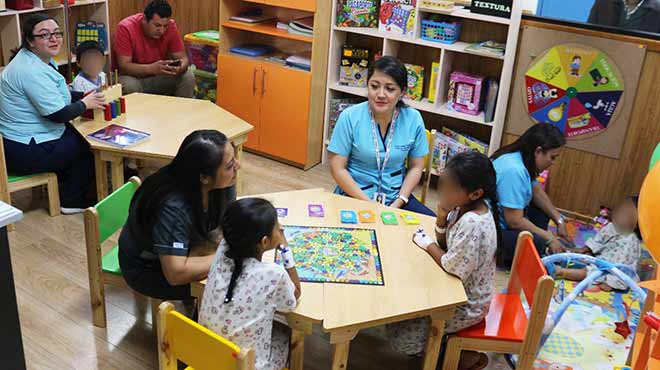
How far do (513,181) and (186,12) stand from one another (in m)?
3.68

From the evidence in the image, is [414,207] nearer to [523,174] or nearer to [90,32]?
[523,174]

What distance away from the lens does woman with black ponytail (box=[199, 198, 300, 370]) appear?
197 centimetres

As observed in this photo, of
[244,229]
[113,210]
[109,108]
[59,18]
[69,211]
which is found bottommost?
[69,211]

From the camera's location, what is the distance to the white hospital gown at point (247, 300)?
200 cm

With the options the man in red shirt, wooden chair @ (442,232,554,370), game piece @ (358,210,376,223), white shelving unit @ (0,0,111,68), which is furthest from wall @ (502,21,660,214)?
white shelving unit @ (0,0,111,68)

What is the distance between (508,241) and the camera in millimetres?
3562

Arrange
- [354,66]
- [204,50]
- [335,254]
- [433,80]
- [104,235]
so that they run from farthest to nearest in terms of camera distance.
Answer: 1. [204,50]
2. [354,66]
3. [433,80]
4. [104,235]
5. [335,254]

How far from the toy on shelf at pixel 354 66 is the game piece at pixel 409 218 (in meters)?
2.06

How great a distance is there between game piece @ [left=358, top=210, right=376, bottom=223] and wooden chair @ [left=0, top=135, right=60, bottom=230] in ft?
6.50

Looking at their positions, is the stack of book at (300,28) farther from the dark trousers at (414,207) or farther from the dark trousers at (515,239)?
the dark trousers at (515,239)

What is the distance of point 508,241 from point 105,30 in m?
3.54

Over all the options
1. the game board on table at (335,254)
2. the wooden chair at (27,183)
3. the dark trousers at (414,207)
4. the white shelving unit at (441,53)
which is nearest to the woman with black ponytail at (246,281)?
the game board on table at (335,254)

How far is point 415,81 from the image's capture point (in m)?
4.46

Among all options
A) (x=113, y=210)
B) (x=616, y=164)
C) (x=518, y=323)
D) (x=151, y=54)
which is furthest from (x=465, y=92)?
(x=113, y=210)
